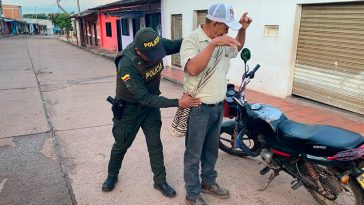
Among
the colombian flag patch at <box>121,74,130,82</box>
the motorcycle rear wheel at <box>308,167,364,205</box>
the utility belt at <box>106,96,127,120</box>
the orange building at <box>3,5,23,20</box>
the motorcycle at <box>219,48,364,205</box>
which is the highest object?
the orange building at <box>3,5,23,20</box>

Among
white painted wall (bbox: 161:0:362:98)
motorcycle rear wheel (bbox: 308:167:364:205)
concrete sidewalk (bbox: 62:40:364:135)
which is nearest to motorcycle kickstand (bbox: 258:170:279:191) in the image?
motorcycle rear wheel (bbox: 308:167:364:205)

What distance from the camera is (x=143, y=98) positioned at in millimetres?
2686

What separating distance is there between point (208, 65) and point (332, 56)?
4355mm

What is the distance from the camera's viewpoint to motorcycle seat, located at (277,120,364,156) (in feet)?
8.15

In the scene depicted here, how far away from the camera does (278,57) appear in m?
7.04

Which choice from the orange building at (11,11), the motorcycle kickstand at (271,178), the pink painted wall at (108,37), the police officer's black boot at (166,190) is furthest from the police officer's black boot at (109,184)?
the orange building at (11,11)

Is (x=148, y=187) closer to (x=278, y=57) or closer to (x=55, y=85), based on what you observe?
A: (x=278, y=57)

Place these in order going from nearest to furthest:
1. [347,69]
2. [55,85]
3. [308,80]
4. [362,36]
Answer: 1. [362,36]
2. [347,69]
3. [308,80]
4. [55,85]

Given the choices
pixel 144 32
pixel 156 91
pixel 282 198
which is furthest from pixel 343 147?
pixel 144 32

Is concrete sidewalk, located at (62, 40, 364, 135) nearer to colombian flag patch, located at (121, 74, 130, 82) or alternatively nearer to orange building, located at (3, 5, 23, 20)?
colombian flag patch, located at (121, 74, 130, 82)

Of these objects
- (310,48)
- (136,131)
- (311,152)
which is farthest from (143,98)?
(310,48)

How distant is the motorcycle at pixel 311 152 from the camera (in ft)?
8.26

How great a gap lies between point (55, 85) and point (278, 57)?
6.69 meters

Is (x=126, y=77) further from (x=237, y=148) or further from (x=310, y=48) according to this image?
(x=310, y=48)
